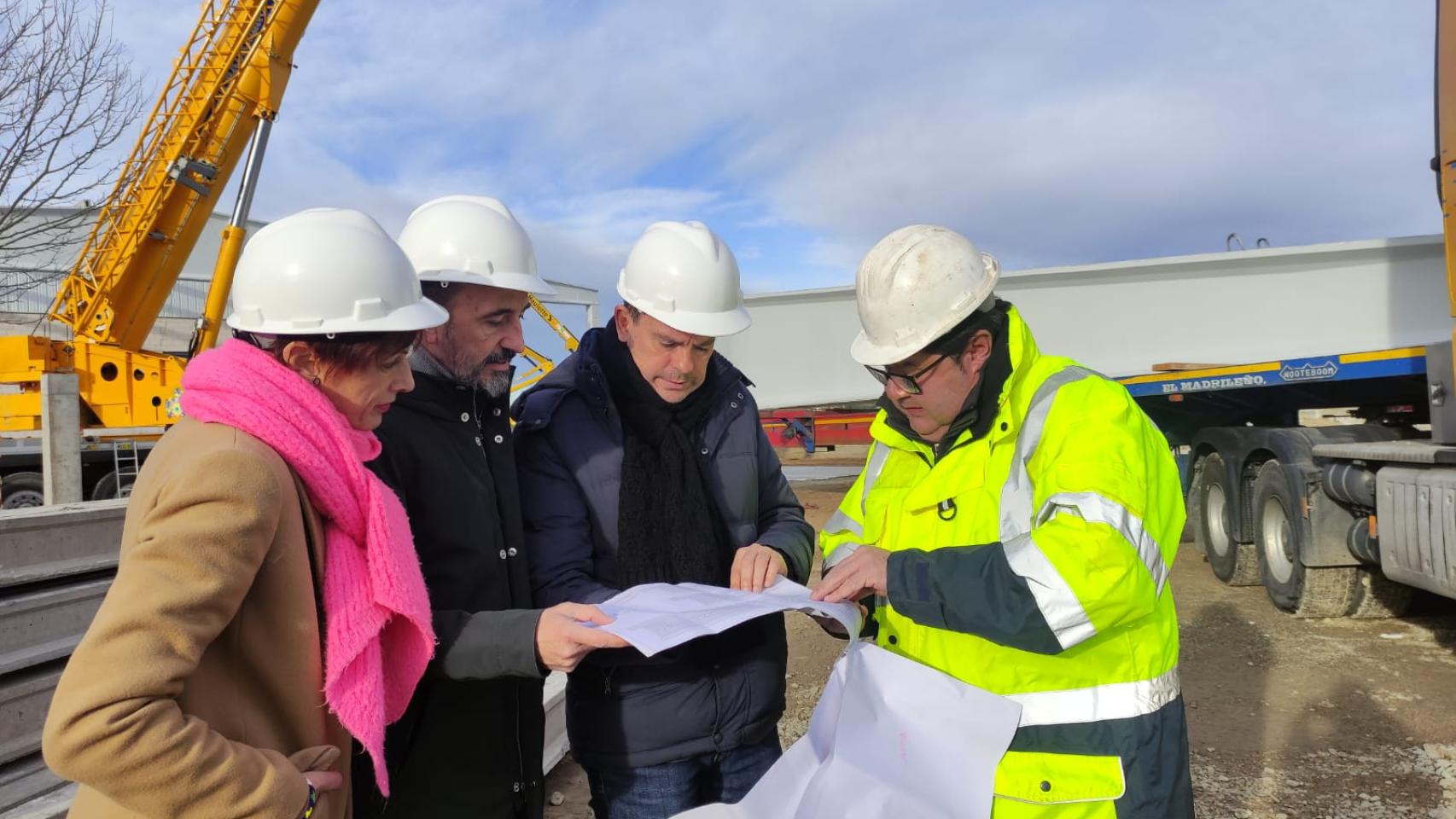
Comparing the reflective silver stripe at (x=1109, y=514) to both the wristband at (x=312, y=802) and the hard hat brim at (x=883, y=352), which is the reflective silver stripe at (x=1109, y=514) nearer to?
the hard hat brim at (x=883, y=352)

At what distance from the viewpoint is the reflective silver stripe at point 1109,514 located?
150 cm

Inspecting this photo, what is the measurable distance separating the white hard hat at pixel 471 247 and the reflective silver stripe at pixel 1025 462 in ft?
3.64

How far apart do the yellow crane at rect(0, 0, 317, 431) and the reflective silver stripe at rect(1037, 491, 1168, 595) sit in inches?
377

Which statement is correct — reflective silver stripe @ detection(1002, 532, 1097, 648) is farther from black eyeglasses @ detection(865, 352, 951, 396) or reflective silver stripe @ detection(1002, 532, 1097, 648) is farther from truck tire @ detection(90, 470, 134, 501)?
truck tire @ detection(90, 470, 134, 501)

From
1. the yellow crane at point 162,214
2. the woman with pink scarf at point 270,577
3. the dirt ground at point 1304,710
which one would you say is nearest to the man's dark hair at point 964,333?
the woman with pink scarf at point 270,577

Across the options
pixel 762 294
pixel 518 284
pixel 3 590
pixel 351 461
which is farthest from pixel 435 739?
pixel 762 294

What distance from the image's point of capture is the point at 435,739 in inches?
74.4

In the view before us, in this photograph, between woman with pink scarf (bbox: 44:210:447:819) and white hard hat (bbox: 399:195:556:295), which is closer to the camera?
woman with pink scarf (bbox: 44:210:447:819)

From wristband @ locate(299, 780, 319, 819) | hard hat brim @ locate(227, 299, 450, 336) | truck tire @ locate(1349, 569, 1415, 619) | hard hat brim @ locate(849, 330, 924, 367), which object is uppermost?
hard hat brim @ locate(227, 299, 450, 336)

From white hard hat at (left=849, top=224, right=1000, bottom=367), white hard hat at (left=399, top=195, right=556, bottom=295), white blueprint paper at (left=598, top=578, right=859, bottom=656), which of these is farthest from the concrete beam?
white hard hat at (left=849, top=224, right=1000, bottom=367)

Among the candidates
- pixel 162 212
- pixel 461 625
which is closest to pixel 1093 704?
pixel 461 625

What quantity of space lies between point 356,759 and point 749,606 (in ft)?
2.68

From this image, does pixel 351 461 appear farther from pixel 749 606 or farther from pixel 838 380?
pixel 838 380

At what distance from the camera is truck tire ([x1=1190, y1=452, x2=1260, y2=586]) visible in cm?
735
